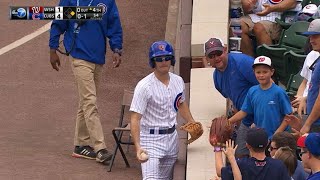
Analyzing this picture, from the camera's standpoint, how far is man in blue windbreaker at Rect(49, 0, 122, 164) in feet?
37.9

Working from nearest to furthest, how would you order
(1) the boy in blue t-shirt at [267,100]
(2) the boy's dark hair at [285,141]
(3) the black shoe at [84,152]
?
(2) the boy's dark hair at [285,141] → (1) the boy in blue t-shirt at [267,100] → (3) the black shoe at [84,152]

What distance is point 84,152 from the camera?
38.4 feet

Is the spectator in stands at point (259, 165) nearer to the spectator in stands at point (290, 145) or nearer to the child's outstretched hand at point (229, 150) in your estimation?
the child's outstretched hand at point (229, 150)

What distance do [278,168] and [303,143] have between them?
27 cm

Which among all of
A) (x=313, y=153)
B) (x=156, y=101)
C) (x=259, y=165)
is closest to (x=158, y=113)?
(x=156, y=101)

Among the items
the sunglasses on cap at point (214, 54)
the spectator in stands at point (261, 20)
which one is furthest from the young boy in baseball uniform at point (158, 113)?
the spectator in stands at point (261, 20)

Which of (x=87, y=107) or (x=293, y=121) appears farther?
(x=87, y=107)

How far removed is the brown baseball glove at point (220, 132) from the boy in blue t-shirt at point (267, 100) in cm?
55

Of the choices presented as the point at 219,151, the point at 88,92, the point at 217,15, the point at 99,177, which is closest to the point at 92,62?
the point at 88,92

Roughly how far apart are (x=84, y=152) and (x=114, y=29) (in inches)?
56.2

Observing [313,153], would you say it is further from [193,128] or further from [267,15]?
[267,15]

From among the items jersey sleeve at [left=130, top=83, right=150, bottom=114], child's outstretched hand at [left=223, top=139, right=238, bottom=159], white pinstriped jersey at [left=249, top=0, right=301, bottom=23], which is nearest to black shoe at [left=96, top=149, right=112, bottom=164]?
jersey sleeve at [left=130, top=83, right=150, bottom=114]

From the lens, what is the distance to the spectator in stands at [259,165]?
7.93m

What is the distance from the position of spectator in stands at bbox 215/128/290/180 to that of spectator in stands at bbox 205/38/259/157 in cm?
209
